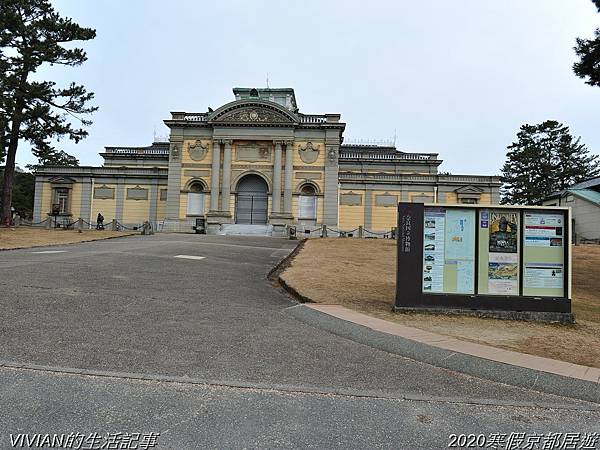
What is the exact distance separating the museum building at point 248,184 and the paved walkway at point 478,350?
34.5 m

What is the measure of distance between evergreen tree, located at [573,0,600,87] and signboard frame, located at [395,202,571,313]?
27.7ft

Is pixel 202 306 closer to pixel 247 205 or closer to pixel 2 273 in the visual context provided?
pixel 2 273

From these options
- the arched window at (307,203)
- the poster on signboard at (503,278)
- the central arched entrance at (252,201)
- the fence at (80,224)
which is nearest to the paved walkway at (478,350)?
the poster on signboard at (503,278)

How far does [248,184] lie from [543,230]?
3944cm

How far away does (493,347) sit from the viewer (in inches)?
239

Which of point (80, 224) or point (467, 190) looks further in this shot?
point (467, 190)

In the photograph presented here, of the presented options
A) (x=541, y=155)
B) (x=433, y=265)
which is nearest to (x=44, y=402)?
(x=433, y=265)

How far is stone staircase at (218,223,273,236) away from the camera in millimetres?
40997

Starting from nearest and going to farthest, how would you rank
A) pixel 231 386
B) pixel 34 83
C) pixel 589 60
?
pixel 231 386
pixel 589 60
pixel 34 83

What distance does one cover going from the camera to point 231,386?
427 centimetres

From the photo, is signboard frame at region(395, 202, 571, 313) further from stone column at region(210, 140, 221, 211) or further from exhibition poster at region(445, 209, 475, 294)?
stone column at region(210, 140, 221, 211)

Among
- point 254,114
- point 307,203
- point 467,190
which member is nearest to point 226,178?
point 254,114

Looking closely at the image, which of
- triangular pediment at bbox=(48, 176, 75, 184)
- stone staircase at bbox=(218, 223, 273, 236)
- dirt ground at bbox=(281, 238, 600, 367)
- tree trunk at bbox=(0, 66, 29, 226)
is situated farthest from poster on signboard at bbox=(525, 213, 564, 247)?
triangular pediment at bbox=(48, 176, 75, 184)

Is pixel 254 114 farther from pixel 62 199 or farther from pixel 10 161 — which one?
pixel 62 199
